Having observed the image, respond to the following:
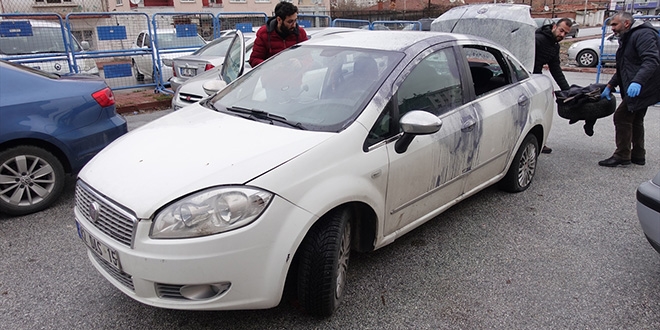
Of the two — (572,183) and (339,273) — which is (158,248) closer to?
(339,273)

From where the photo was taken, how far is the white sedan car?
2.19 metres

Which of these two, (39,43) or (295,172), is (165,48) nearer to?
(39,43)

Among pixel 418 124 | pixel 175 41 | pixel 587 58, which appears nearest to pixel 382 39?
pixel 418 124

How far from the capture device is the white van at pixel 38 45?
27.7 ft

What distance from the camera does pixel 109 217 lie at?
2.34 m

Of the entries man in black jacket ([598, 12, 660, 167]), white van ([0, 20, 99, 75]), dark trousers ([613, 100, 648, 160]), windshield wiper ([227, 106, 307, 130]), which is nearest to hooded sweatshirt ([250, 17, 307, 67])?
windshield wiper ([227, 106, 307, 130])

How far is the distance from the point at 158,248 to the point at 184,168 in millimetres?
431

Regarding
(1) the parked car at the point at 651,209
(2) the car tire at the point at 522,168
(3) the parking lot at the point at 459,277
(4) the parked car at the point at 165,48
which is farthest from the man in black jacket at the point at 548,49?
(4) the parked car at the point at 165,48

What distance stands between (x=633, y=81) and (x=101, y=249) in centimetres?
520

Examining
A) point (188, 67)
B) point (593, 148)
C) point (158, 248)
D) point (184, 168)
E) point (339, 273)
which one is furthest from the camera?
point (188, 67)

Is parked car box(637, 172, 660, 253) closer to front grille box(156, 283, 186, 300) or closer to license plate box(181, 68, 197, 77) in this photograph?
front grille box(156, 283, 186, 300)

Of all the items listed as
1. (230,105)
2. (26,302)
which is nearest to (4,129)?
(26,302)

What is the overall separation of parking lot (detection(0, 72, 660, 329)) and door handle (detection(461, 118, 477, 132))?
2.89ft

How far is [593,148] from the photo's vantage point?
6.17 meters
